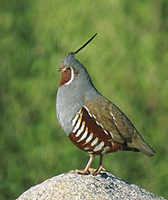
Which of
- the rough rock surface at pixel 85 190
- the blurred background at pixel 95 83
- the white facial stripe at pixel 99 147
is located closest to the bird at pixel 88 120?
the white facial stripe at pixel 99 147

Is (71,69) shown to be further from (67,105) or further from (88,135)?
(88,135)

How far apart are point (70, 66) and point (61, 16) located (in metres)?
15.7

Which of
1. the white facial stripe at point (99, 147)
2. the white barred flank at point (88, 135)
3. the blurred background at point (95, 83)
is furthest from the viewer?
the blurred background at point (95, 83)

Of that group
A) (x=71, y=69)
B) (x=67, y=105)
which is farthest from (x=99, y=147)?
(x=71, y=69)

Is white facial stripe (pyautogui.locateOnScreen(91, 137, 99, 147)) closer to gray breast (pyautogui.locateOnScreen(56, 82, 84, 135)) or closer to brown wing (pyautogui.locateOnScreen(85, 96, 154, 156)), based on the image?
brown wing (pyautogui.locateOnScreen(85, 96, 154, 156))

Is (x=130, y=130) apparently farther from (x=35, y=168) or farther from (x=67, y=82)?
(x=35, y=168)

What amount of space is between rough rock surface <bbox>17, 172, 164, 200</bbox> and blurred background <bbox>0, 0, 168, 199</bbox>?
11.2m

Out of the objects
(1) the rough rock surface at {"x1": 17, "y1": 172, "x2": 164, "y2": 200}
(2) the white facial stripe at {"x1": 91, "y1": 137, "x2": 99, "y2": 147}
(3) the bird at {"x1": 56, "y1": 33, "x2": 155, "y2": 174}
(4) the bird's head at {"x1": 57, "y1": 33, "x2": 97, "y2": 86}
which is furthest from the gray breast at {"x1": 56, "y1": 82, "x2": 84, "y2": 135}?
(1) the rough rock surface at {"x1": 17, "y1": 172, "x2": 164, "y2": 200}

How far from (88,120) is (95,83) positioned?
492 inches

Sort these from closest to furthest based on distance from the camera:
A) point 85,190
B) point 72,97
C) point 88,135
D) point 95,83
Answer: point 85,190, point 88,135, point 72,97, point 95,83

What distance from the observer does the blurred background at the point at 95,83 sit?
20500 mm

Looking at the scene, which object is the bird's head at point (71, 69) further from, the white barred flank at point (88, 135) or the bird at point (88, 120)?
the white barred flank at point (88, 135)

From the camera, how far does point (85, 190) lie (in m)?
7.26

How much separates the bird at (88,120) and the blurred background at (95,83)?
36.2ft
